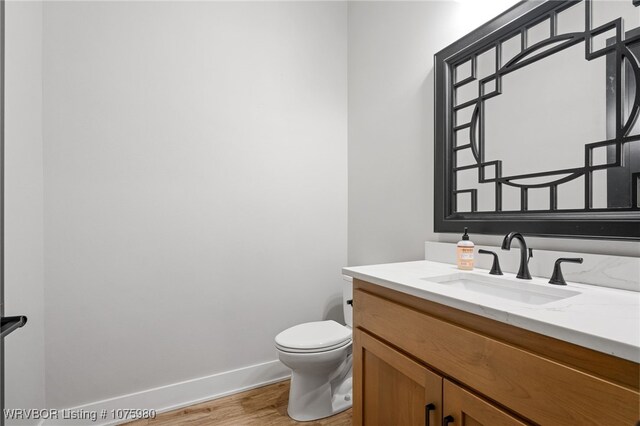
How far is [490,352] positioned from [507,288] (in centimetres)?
45

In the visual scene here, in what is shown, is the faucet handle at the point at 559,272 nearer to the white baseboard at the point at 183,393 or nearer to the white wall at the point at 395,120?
the white wall at the point at 395,120

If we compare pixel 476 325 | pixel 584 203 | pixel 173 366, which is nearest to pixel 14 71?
pixel 173 366

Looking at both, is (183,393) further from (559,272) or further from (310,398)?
(559,272)

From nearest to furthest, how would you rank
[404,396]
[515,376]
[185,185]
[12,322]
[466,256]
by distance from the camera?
[515,376], [12,322], [404,396], [466,256], [185,185]

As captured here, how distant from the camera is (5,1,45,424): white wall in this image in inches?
45.7

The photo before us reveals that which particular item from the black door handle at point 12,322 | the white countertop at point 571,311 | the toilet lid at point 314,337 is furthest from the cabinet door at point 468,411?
the black door handle at point 12,322

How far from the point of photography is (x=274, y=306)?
6.73 feet

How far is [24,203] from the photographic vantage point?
4.24 feet

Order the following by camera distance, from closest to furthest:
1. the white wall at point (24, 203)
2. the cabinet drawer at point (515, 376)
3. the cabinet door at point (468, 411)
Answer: the cabinet drawer at point (515, 376), the cabinet door at point (468, 411), the white wall at point (24, 203)

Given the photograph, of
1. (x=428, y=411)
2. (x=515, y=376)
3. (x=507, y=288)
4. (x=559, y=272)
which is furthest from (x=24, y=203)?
(x=559, y=272)

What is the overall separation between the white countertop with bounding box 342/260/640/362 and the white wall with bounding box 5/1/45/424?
1431mm

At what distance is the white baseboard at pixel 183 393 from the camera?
1541 mm

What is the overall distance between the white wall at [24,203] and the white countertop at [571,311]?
1431 mm

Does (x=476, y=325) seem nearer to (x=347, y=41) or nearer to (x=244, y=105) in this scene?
(x=244, y=105)
